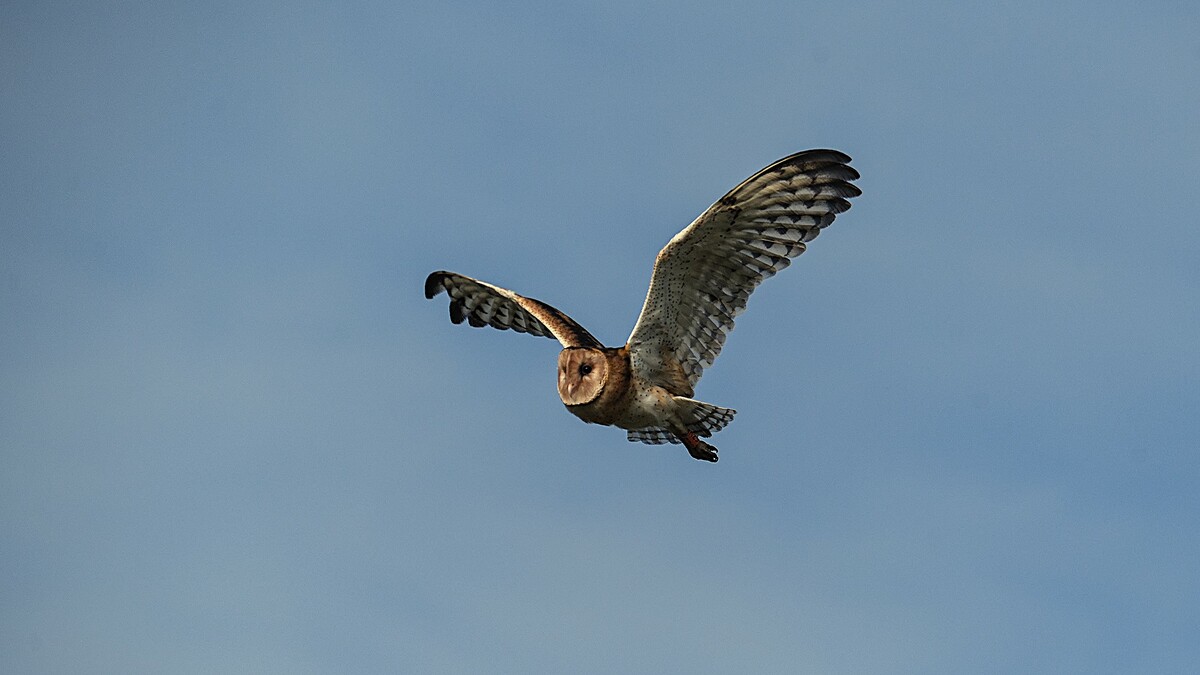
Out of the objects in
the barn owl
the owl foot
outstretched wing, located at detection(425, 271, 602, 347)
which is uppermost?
outstretched wing, located at detection(425, 271, 602, 347)

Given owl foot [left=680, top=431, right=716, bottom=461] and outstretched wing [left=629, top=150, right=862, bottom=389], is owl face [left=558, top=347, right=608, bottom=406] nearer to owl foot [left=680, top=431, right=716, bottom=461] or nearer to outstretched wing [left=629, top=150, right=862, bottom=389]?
outstretched wing [left=629, top=150, right=862, bottom=389]

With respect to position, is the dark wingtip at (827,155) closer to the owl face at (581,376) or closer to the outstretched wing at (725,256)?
the outstretched wing at (725,256)

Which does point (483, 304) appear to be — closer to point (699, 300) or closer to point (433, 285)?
point (433, 285)

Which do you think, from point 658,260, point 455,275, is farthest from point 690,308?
point 455,275

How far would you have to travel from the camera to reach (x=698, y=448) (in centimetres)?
2538

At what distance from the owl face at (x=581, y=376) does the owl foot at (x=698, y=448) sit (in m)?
1.50

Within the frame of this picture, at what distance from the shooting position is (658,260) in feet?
80.4

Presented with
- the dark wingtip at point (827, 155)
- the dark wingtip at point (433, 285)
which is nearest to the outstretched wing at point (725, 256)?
the dark wingtip at point (827, 155)

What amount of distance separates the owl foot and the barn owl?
14 millimetres

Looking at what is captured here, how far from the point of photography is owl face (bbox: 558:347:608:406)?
25.0 m

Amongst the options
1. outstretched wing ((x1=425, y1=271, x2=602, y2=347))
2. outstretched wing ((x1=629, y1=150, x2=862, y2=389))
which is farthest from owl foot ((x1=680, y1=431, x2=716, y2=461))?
outstretched wing ((x1=425, y1=271, x2=602, y2=347))

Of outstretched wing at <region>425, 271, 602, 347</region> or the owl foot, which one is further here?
outstretched wing at <region>425, 271, 602, 347</region>

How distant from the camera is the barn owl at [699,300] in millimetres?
23938

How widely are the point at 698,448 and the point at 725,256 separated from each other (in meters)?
2.80
